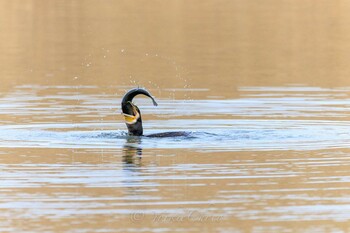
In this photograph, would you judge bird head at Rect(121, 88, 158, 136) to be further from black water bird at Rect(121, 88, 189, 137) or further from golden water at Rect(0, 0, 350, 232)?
golden water at Rect(0, 0, 350, 232)

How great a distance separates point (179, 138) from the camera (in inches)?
776

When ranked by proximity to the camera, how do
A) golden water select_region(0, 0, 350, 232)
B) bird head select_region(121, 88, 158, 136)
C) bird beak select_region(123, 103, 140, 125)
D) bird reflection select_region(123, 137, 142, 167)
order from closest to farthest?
1. golden water select_region(0, 0, 350, 232)
2. bird reflection select_region(123, 137, 142, 167)
3. bird head select_region(121, 88, 158, 136)
4. bird beak select_region(123, 103, 140, 125)

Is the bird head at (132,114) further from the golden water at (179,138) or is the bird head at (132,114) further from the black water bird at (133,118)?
the golden water at (179,138)

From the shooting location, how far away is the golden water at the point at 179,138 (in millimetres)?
13844

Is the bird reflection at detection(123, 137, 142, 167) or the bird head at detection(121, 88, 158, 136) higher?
the bird head at detection(121, 88, 158, 136)

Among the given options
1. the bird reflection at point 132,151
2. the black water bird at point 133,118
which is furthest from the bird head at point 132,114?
the bird reflection at point 132,151

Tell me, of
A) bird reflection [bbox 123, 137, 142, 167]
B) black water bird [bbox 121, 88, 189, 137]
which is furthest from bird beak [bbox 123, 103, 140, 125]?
bird reflection [bbox 123, 137, 142, 167]

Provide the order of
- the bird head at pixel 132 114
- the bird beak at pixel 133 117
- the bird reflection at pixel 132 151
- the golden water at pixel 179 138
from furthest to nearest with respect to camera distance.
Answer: the bird beak at pixel 133 117 → the bird head at pixel 132 114 → the bird reflection at pixel 132 151 → the golden water at pixel 179 138

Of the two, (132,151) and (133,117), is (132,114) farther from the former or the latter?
(132,151)

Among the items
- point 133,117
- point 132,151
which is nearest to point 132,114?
point 133,117

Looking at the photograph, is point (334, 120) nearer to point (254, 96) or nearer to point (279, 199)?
point (254, 96)

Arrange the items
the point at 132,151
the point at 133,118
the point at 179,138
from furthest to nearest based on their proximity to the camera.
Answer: the point at 133,118 < the point at 179,138 < the point at 132,151

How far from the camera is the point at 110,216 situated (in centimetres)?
1360

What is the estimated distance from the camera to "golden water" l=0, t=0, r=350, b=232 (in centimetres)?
1384
